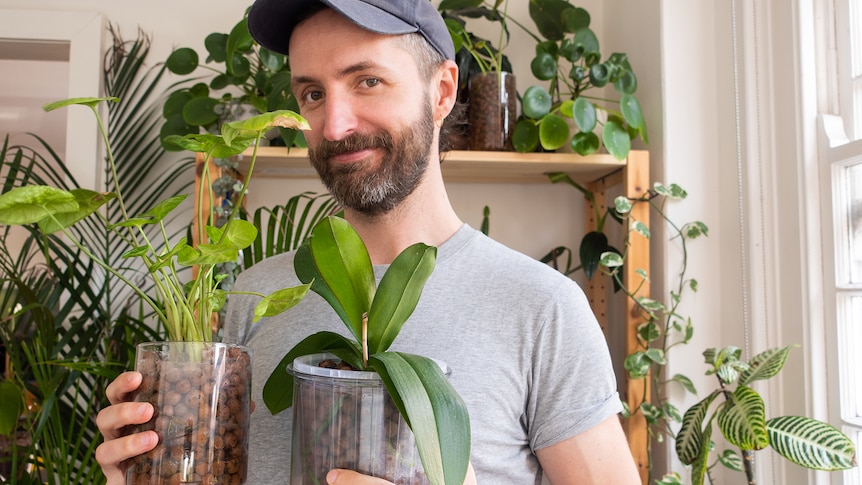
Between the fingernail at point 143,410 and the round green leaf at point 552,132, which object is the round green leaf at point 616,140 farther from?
the fingernail at point 143,410

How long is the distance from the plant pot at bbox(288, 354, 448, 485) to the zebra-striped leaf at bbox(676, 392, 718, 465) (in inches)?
37.5

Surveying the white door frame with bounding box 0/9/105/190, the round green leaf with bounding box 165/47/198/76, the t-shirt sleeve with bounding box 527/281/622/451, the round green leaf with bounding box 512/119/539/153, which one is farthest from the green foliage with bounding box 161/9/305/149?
the t-shirt sleeve with bounding box 527/281/622/451

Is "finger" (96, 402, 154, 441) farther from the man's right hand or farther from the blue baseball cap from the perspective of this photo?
the blue baseball cap

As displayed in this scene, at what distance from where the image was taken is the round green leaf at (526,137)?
171cm

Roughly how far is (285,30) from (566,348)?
581 mm

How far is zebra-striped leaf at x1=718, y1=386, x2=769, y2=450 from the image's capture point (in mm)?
1203

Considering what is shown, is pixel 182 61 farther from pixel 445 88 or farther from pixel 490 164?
pixel 445 88

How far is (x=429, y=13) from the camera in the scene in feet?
3.20

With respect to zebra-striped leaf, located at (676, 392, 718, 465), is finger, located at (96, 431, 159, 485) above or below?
above

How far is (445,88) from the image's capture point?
1.03 m

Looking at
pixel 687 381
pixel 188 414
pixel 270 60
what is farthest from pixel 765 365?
pixel 270 60

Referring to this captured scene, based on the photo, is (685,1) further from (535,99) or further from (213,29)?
(213,29)

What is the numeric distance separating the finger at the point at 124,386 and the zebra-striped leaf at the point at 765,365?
106cm

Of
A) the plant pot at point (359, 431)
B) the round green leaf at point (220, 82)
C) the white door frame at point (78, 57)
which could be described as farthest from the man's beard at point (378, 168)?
the white door frame at point (78, 57)
